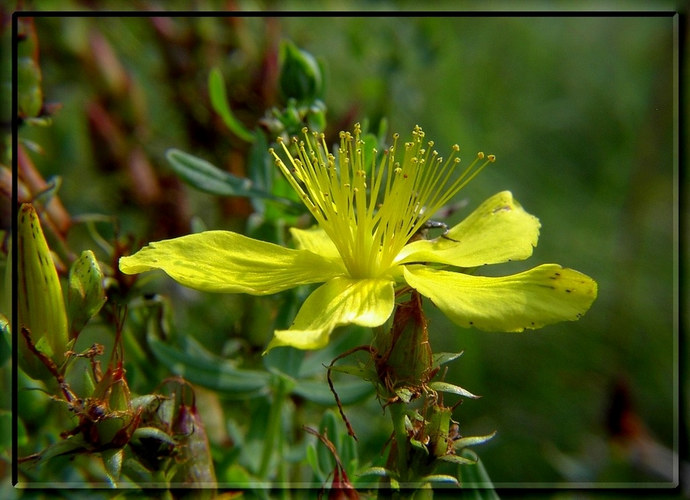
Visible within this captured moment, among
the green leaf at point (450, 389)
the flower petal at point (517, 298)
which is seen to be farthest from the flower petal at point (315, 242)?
the green leaf at point (450, 389)

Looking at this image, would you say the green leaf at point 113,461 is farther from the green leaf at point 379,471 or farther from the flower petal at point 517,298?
the flower petal at point 517,298

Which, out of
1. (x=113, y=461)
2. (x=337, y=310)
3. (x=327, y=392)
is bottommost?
(x=327, y=392)

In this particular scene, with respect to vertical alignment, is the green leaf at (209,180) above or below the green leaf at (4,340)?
above

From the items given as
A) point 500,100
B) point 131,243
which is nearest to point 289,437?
point 131,243

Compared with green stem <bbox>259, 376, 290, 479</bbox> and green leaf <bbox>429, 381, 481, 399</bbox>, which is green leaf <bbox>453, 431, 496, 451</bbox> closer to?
green leaf <bbox>429, 381, 481, 399</bbox>

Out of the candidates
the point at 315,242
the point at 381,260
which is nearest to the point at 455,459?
the point at 381,260

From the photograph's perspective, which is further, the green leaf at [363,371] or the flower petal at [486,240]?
the flower petal at [486,240]

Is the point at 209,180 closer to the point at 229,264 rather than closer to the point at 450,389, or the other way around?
the point at 229,264
